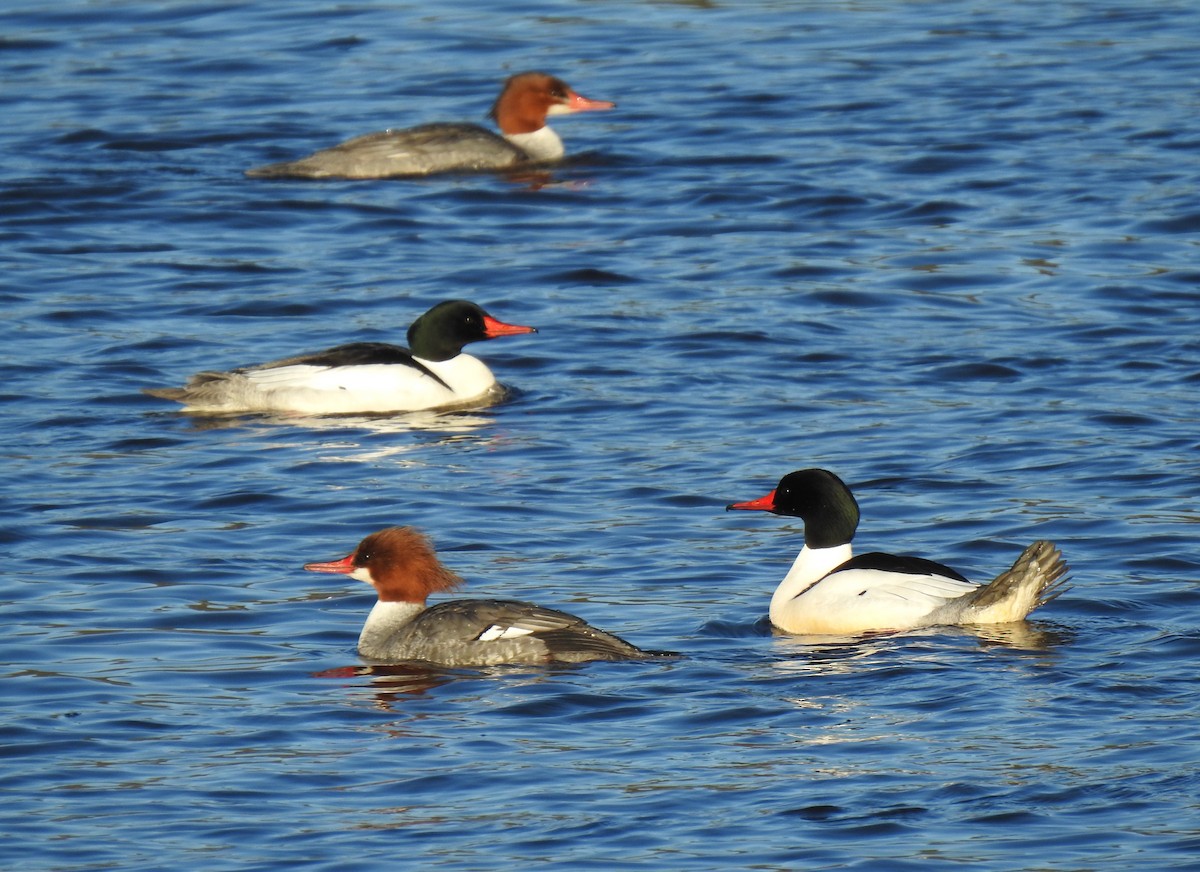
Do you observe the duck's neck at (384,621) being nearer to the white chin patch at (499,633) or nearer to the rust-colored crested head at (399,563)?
the rust-colored crested head at (399,563)

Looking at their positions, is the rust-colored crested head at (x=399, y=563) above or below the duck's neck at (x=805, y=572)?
above

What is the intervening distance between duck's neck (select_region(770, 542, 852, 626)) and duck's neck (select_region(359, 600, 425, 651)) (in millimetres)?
1695

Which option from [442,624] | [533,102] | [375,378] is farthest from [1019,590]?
[533,102]

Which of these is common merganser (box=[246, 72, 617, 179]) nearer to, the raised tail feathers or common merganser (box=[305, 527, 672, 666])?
common merganser (box=[305, 527, 672, 666])

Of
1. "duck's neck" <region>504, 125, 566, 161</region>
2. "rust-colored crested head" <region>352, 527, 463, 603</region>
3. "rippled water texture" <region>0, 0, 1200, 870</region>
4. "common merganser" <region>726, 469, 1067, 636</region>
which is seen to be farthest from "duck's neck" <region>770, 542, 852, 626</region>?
"duck's neck" <region>504, 125, 566, 161</region>

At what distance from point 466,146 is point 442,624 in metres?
11.8

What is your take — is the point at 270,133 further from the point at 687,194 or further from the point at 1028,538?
the point at 1028,538

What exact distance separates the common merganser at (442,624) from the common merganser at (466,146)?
10.6m

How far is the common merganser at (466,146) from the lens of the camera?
841 inches

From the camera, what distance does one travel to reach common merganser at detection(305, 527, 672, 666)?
10.2 metres

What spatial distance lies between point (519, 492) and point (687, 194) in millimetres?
7648

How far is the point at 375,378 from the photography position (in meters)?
15.6

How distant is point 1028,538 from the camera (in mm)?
12164

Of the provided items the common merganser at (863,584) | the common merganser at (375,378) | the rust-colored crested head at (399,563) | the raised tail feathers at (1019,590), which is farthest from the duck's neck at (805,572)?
the common merganser at (375,378)
